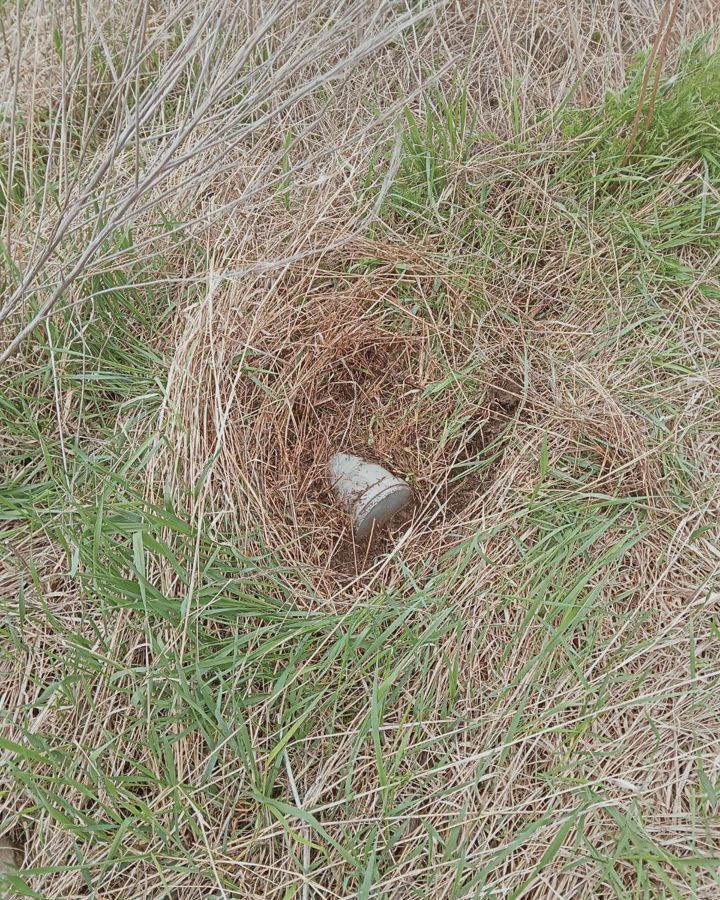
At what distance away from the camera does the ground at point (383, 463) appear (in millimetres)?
1407

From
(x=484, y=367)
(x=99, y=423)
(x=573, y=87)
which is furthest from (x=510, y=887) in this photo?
(x=573, y=87)

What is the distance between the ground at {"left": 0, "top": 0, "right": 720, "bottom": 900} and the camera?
55.4 inches

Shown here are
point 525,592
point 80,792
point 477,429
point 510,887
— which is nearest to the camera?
point 510,887

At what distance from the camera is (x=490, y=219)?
84.6 inches

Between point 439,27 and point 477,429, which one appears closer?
point 477,429

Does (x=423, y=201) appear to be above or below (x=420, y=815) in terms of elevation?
above

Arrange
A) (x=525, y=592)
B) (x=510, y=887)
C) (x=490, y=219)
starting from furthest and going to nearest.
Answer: (x=490, y=219)
(x=525, y=592)
(x=510, y=887)

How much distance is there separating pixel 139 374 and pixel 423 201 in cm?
106

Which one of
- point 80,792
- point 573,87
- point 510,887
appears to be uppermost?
point 573,87

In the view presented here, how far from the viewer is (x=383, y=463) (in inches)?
75.0

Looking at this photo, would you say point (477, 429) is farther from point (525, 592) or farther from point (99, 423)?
point (99, 423)

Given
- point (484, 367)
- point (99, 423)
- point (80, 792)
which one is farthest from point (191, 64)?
point (80, 792)

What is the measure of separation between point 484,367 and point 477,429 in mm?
199

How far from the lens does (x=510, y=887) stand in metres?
1.34
